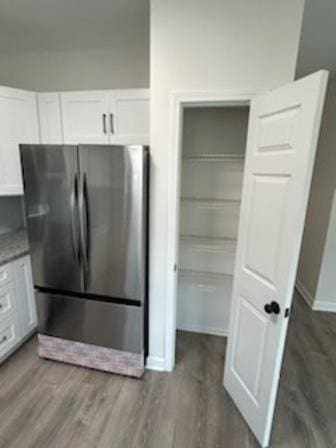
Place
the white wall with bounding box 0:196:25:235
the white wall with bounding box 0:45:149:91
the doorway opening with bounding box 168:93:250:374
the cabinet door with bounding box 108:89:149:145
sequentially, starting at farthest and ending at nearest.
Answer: the white wall with bounding box 0:196:25:235 < the white wall with bounding box 0:45:149:91 < the doorway opening with bounding box 168:93:250:374 < the cabinet door with bounding box 108:89:149:145

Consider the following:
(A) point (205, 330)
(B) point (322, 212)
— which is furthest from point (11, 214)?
(B) point (322, 212)

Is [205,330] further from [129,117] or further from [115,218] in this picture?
[129,117]

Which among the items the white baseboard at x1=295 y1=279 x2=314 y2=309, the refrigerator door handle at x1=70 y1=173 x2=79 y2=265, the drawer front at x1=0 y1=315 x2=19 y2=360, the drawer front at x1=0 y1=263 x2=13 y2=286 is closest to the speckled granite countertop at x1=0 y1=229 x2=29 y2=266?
the drawer front at x1=0 y1=263 x2=13 y2=286

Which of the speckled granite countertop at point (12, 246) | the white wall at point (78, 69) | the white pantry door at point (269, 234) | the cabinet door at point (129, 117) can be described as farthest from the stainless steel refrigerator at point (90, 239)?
the white wall at point (78, 69)

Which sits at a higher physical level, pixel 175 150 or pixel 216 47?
pixel 216 47

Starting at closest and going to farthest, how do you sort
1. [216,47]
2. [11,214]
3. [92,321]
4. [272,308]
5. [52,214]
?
[272,308], [216,47], [52,214], [92,321], [11,214]

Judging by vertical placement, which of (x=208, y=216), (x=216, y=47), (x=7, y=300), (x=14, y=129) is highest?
(x=216, y=47)

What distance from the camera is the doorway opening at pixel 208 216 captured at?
239 cm

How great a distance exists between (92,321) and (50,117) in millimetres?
1933

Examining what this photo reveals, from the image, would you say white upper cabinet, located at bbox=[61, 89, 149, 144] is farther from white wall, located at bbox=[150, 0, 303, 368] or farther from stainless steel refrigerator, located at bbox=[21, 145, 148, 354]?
stainless steel refrigerator, located at bbox=[21, 145, 148, 354]

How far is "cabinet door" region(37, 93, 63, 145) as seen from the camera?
7.89 ft

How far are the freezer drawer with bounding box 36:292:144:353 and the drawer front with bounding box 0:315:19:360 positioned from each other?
28 cm

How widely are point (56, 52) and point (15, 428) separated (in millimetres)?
3354

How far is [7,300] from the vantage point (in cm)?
221
